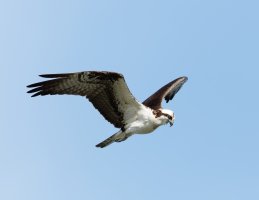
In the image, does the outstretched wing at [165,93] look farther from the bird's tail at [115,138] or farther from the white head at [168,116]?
the bird's tail at [115,138]

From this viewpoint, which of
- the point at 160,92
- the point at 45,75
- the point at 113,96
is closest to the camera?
the point at 45,75

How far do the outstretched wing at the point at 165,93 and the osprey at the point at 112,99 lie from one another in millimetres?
478

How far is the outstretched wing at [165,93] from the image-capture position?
1691cm

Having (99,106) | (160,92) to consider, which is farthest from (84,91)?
(160,92)

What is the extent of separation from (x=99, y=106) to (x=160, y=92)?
2863mm

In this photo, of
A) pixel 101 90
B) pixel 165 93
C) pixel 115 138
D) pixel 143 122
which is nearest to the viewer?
pixel 101 90

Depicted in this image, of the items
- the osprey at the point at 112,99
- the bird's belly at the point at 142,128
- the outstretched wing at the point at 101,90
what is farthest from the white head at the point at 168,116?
the outstretched wing at the point at 101,90

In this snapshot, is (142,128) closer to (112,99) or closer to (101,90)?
(112,99)

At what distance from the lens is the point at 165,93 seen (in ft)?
59.1

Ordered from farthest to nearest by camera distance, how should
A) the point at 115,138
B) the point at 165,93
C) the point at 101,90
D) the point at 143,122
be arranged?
the point at 165,93 < the point at 115,138 < the point at 143,122 < the point at 101,90

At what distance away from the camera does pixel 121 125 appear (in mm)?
15844

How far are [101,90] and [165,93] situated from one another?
9.95ft

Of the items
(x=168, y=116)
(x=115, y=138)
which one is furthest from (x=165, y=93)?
(x=115, y=138)

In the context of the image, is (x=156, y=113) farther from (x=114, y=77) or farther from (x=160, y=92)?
(x=160, y=92)
